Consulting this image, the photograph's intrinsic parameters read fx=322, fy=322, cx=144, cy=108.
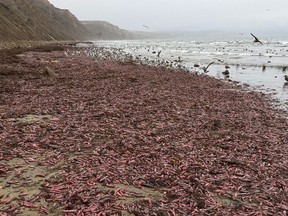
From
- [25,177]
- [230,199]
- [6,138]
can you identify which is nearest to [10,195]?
[25,177]

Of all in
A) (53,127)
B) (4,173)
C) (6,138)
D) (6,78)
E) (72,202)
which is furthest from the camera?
(6,78)

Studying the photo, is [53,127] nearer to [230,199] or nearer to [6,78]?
[230,199]

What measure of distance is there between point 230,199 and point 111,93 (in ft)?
49.2

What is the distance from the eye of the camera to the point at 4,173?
8727 millimetres

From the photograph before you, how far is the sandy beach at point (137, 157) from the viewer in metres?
7.57

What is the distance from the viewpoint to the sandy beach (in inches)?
298

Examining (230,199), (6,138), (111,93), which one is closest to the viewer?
(230,199)

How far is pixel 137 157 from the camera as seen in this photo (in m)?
10.5

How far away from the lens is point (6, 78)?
25.4 meters

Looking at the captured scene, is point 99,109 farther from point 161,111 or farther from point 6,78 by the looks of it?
point 6,78

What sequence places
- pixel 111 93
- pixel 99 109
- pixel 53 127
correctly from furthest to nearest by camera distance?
pixel 111 93
pixel 99 109
pixel 53 127

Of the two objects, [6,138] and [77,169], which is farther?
[6,138]

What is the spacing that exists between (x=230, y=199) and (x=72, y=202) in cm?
390

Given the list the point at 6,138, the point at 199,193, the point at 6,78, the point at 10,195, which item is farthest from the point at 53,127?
the point at 6,78
